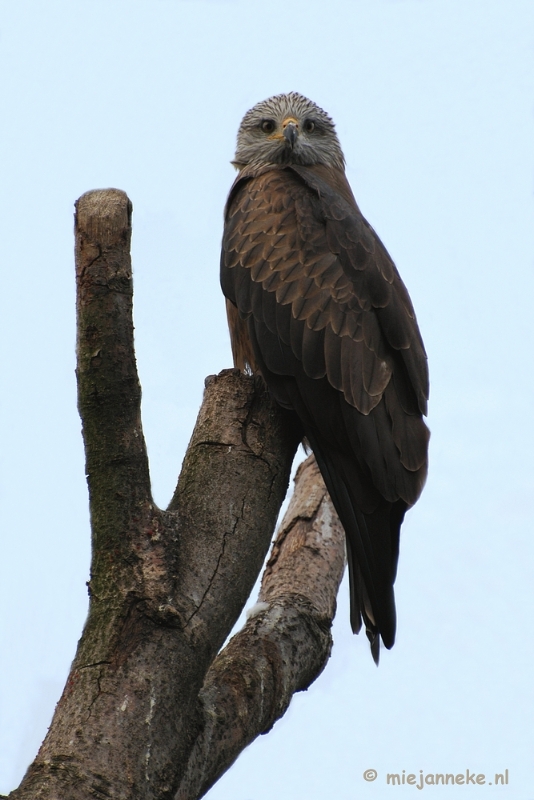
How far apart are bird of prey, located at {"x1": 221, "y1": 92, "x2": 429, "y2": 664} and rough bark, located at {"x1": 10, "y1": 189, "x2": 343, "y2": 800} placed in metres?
0.55

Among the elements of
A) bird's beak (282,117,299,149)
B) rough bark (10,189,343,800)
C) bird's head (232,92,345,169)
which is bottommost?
rough bark (10,189,343,800)

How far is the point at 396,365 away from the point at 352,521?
3.10 feet

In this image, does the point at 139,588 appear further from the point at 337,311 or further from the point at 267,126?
the point at 267,126

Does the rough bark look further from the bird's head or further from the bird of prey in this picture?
the bird's head

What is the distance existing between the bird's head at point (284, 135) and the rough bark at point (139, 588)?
11.3 ft

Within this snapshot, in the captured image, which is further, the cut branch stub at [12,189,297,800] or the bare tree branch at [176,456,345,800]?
the bare tree branch at [176,456,345,800]

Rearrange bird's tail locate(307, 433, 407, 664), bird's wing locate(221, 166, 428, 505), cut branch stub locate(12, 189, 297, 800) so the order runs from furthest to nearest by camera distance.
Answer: bird's wing locate(221, 166, 428, 505)
bird's tail locate(307, 433, 407, 664)
cut branch stub locate(12, 189, 297, 800)


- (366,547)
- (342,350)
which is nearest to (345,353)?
(342,350)

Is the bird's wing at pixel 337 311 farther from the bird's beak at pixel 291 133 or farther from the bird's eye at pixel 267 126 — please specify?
the bird's eye at pixel 267 126

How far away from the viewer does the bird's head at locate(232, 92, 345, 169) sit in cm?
678

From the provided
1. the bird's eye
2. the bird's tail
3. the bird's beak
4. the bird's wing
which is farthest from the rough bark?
the bird's eye

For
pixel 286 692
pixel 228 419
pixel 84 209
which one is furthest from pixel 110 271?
pixel 286 692

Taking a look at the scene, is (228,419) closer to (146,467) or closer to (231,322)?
(146,467)

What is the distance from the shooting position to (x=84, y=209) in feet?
10.7
